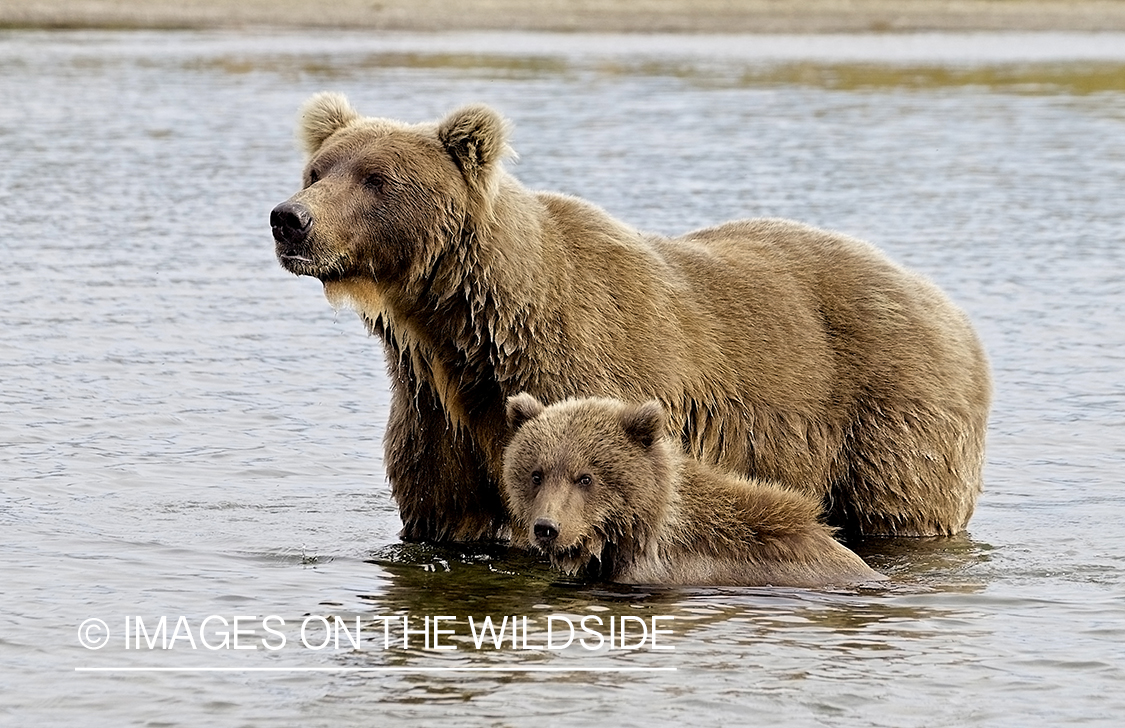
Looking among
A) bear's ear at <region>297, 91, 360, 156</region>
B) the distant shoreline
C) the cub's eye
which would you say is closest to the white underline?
the cub's eye

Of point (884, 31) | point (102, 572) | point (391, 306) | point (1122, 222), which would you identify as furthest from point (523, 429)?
point (884, 31)

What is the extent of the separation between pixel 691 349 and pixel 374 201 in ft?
5.25

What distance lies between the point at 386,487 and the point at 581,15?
40.3m

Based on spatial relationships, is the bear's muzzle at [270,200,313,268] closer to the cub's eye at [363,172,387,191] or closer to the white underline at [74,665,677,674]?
the cub's eye at [363,172,387,191]

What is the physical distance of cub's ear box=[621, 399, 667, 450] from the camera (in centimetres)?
772

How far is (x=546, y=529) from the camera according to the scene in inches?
291

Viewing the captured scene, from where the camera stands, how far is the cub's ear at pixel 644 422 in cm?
772

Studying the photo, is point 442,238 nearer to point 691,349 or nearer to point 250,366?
point 691,349

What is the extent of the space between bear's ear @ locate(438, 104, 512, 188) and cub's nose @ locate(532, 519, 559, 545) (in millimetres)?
1541

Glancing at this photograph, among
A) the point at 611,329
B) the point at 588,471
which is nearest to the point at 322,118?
the point at 611,329

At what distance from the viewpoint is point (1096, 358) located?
43.9 feet

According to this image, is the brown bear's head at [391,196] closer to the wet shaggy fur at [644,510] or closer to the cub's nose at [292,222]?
the cub's nose at [292,222]

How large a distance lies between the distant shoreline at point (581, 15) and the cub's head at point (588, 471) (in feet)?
135

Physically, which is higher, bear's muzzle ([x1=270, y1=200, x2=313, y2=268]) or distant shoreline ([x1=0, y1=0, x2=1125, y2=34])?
distant shoreline ([x1=0, y1=0, x2=1125, y2=34])
